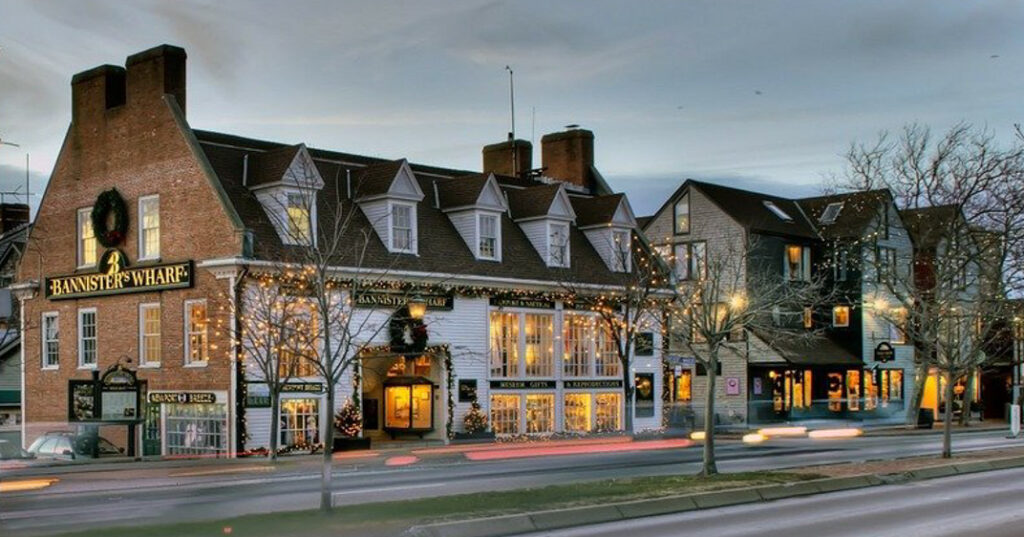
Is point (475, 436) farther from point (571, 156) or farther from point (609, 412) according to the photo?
point (571, 156)

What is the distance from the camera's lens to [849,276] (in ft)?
208

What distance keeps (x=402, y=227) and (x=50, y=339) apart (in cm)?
1281

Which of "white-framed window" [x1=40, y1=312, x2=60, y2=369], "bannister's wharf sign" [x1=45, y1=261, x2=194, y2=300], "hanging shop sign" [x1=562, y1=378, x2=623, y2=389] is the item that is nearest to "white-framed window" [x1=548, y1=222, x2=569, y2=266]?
"hanging shop sign" [x1=562, y1=378, x2=623, y2=389]

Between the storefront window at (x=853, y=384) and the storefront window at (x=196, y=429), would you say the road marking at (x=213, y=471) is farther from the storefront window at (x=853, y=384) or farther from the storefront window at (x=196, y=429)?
the storefront window at (x=853, y=384)

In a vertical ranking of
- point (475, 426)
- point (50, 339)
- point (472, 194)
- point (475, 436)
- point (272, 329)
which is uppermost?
point (472, 194)

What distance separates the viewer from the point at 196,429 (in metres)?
36.5

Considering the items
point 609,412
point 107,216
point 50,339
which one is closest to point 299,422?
point 107,216

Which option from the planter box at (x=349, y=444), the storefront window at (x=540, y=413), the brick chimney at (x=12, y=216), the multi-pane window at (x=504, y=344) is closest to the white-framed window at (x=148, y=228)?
the planter box at (x=349, y=444)

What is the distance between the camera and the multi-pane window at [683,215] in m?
60.2

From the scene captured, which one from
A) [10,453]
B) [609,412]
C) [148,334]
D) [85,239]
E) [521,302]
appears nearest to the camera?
[10,453]

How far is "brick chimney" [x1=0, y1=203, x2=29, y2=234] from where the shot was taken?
63.5m

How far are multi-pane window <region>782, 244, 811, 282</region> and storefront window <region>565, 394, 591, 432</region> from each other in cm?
1725

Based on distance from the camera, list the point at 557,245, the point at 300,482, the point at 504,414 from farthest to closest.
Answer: the point at 557,245
the point at 504,414
the point at 300,482

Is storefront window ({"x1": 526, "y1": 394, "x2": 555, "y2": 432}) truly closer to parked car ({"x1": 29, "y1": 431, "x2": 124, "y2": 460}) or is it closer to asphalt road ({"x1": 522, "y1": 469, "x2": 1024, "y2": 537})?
parked car ({"x1": 29, "y1": 431, "x2": 124, "y2": 460})
